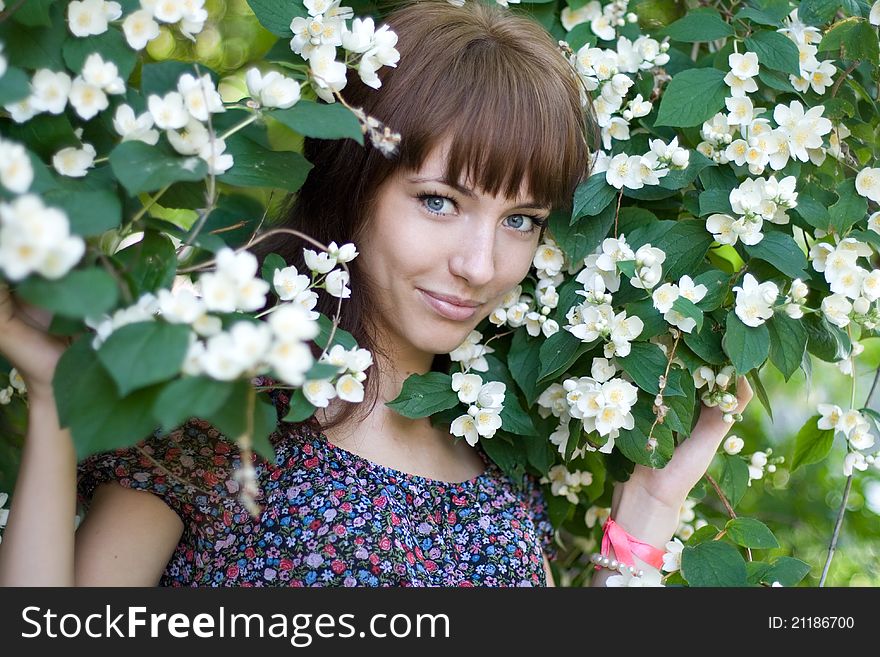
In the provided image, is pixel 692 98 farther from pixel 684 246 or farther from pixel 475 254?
pixel 475 254

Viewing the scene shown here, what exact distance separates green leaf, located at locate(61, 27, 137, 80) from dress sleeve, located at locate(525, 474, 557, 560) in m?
1.19

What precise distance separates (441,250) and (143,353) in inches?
27.5

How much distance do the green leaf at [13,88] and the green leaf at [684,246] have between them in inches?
40.7

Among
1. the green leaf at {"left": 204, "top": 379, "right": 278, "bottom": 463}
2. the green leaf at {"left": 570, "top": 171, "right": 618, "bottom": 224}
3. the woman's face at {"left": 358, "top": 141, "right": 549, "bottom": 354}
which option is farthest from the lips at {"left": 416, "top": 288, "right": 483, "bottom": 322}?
the green leaf at {"left": 204, "top": 379, "right": 278, "bottom": 463}

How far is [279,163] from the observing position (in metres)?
1.21

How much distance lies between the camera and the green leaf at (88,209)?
95cm

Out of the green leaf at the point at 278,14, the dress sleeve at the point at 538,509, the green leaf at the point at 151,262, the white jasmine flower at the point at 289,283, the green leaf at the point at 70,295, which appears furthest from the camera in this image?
the dress sleeve at the point at 538,509

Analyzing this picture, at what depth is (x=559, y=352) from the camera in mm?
1593

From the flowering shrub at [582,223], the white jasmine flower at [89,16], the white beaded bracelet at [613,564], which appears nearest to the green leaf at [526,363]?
the flowering shrub at [582,223]

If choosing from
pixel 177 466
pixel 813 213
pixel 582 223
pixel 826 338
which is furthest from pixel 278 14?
pixel 826 338

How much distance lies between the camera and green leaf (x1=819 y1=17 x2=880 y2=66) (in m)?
1.55

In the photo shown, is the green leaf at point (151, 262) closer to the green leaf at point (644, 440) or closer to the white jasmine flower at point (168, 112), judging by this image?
the white jasmine flower at point (168, 112)

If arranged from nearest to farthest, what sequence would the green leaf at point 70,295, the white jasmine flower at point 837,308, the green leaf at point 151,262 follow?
the green leaf at point 70,295 → the green leaf at point 151,262 → the white jasmine flower at point 837,308
